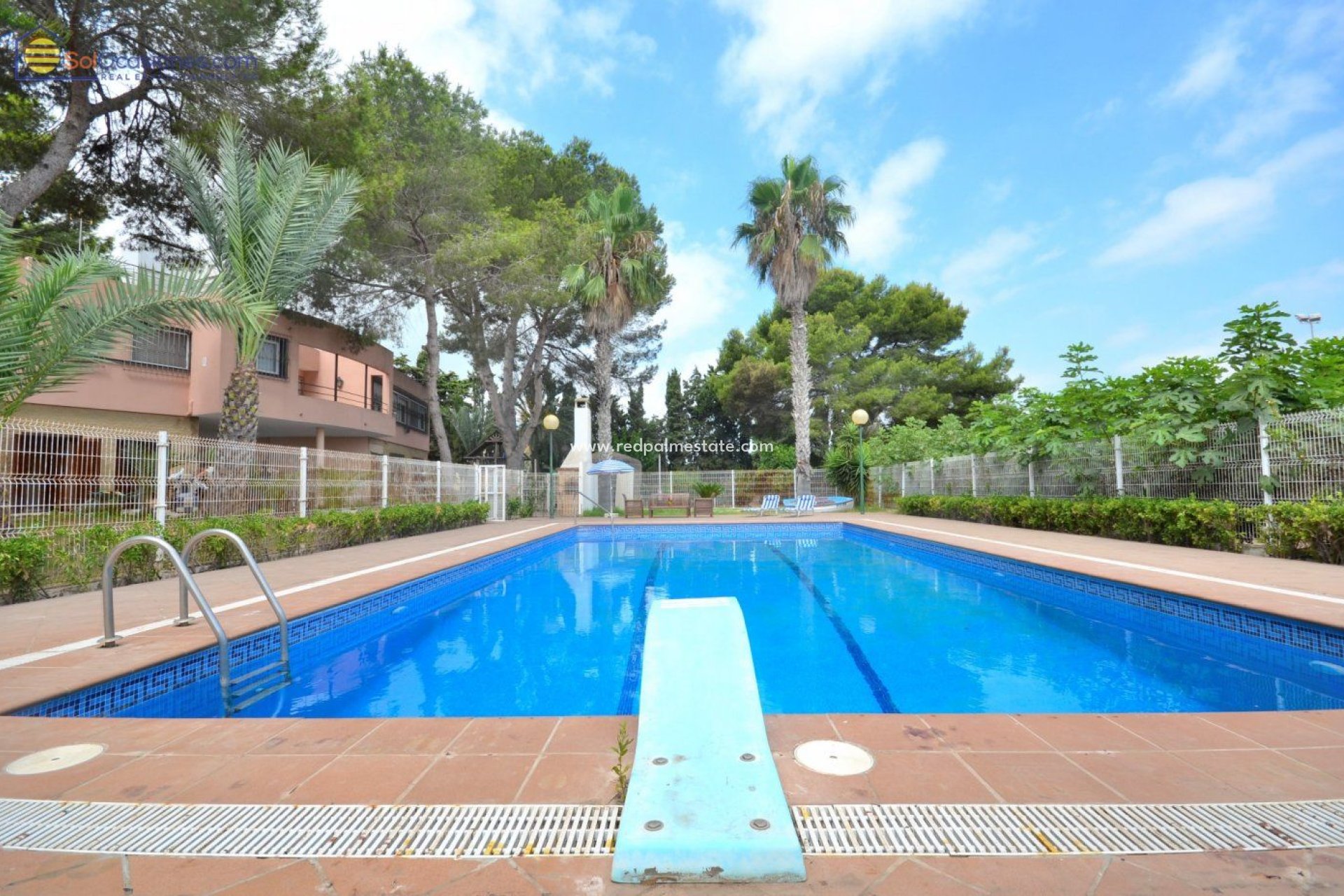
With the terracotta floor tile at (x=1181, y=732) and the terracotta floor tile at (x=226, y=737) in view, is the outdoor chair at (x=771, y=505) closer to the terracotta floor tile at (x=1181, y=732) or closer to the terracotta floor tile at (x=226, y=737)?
the terracotta floor tile at (x=1181, y=732)

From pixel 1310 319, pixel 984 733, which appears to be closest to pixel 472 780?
pixel 984 733

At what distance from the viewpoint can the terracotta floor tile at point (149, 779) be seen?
2004 mm

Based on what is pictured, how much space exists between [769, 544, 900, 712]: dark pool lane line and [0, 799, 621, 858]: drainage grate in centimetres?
253

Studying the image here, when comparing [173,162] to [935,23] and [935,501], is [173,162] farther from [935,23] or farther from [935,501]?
[935,501]

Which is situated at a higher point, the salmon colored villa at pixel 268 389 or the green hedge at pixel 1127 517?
the salmon colored villa at pixel 268 389

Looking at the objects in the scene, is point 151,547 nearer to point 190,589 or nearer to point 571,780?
point 190,589

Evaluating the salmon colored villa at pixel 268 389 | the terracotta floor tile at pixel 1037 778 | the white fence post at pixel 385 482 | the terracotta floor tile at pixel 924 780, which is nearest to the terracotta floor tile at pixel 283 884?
the terracotta floor tile at pixel 924 780

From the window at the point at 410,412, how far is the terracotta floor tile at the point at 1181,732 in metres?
23.7

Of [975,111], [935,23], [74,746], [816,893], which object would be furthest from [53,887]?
[975,111]

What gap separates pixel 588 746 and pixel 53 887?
57.3 inches

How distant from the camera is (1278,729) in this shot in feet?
8.19

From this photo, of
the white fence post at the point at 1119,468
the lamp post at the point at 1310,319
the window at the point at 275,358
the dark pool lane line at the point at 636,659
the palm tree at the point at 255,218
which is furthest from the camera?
the lamp post at the point at 1310,319

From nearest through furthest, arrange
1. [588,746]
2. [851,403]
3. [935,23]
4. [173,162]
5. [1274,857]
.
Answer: [1274,857], [588,746], [173,162], [935,23], [851,403]

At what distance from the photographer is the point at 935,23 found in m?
10.9
